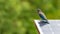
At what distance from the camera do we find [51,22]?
171 cm

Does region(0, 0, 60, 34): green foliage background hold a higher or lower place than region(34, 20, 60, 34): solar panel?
higher

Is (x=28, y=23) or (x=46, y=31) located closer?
(x=46, y=31)

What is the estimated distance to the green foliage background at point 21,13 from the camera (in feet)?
8.75

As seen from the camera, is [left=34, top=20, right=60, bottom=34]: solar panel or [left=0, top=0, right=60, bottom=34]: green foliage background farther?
[left=0, top=0, right=60, bottom=34]: green foliage background

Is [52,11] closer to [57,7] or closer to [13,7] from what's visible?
[57,7]

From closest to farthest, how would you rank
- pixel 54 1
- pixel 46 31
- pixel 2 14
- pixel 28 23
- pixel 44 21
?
pixel 46 31
pixel 44 21
pixel 2 14
pixel 28 23
pixel 54 1

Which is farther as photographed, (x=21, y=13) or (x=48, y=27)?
(x=21, y=13)

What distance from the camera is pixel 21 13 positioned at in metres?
2.80

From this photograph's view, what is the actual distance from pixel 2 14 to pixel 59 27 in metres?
1.17

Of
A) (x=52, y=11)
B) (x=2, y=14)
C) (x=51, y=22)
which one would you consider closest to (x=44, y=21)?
(x=51, y=22)

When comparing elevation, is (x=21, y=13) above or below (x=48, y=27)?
above

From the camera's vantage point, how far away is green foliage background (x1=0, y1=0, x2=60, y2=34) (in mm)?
2668

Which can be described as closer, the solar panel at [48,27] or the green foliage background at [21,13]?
the solar panel at [48,27]

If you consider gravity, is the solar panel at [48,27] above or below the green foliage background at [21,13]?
below
